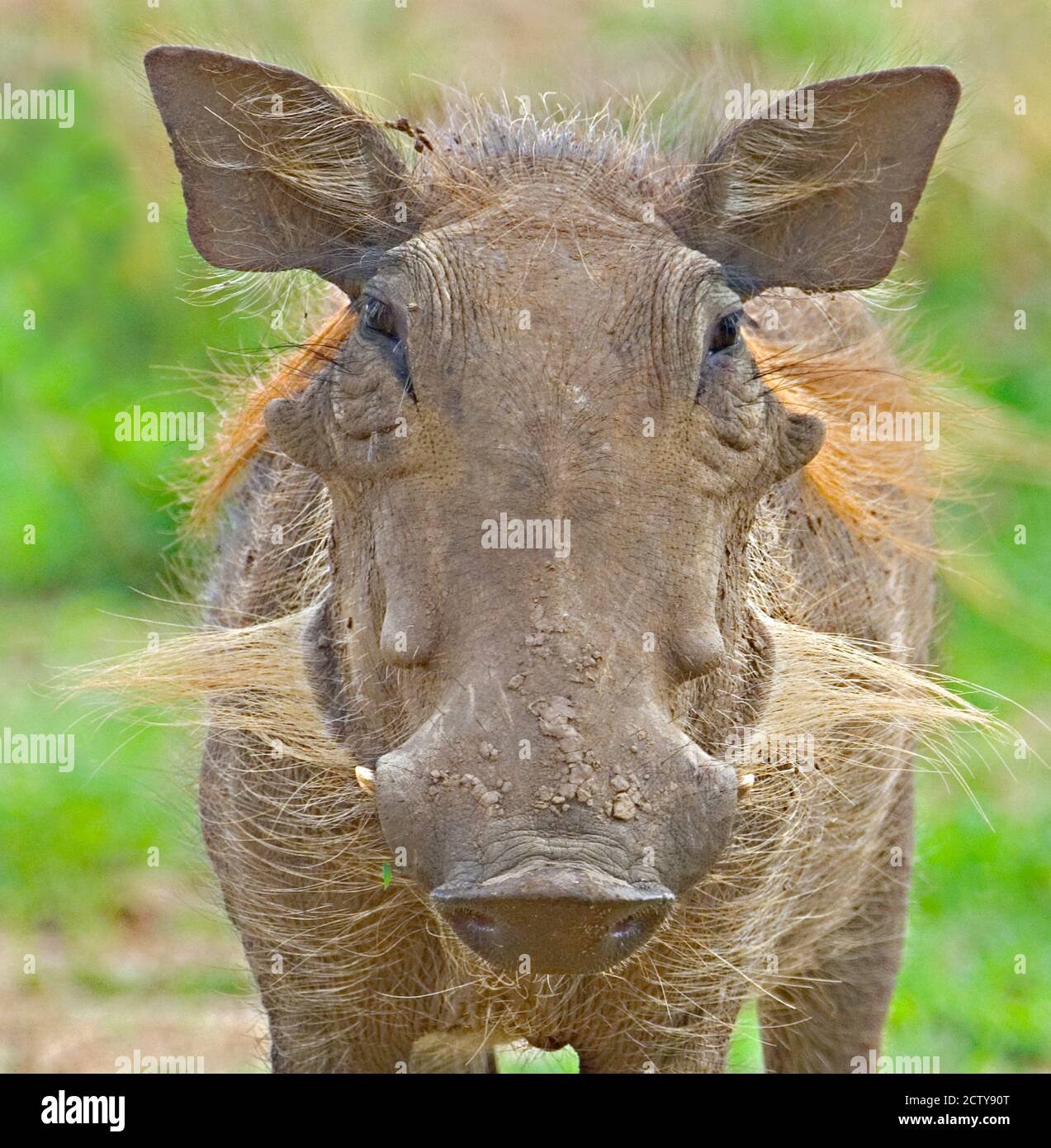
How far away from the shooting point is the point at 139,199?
8.62 metres

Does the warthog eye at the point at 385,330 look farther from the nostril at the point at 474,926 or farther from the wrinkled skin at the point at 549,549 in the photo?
the nostril at the point at 474,926

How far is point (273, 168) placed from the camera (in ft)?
10.3

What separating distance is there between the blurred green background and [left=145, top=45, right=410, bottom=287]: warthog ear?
255 cm

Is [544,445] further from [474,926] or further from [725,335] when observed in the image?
[474,926]

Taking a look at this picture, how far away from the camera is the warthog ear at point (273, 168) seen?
120 inches

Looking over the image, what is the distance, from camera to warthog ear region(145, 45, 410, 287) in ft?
10.0

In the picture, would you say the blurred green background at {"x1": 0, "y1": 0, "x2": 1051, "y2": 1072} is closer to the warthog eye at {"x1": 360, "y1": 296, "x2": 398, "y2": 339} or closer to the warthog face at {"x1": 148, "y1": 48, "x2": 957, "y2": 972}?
the warthog face at {"x1": 148, "y1": 48, "x2": 957, "y2": 972}

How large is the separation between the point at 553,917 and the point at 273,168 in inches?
56.4

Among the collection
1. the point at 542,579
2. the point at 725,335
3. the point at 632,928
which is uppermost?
the point at 725,335

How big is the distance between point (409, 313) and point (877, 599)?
1723mm

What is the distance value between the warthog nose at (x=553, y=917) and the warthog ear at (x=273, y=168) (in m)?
1.18

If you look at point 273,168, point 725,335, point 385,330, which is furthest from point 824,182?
point 273,168

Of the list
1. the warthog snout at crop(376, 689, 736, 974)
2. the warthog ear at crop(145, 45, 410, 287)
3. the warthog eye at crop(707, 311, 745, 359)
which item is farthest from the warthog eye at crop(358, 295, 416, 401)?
the warthog snout at crop(376, 689, 736, 974)

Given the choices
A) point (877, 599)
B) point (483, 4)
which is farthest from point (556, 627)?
point (483, 4)
